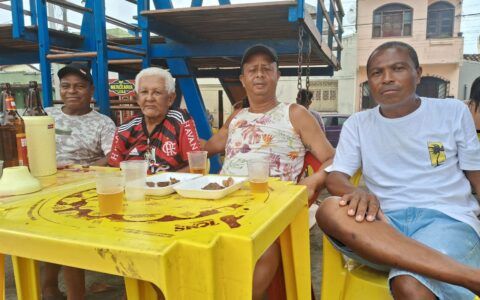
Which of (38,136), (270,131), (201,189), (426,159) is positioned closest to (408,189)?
(426,159)

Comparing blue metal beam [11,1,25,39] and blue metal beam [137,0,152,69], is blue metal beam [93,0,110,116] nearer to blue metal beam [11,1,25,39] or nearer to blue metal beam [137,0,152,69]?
blue metal beam [137,0,152,69]

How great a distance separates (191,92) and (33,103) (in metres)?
2.86

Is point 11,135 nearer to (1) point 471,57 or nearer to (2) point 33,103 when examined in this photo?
(2) point 33,103

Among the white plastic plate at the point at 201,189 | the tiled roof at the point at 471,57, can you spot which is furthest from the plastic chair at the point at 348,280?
the tiled roof at the point at 471,57

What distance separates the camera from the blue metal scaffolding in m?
3.20

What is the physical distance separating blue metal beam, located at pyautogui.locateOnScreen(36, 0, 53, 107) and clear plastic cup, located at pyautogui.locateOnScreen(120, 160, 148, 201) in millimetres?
2619

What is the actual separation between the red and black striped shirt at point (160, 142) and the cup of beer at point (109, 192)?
3.62 feet

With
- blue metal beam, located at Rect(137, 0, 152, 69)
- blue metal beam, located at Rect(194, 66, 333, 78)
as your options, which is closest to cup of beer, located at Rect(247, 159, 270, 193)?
blue metal beam, located at Rect(137, 0, 152, 69)

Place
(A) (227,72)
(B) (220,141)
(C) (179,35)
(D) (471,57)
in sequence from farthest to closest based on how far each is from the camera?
1. (D) (471,57)
2. (A) (227,72)
3. (C) (179,35)
4. (B) (220,141)

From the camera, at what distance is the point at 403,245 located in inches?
53.1

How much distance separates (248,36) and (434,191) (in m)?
2.94

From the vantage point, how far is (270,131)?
235cm

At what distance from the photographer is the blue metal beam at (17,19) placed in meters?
3.48

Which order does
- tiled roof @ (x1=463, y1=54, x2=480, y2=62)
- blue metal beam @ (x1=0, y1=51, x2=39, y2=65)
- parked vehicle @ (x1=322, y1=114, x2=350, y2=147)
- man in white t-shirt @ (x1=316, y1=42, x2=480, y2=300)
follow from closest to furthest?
man in white t-shirt @ (x1=316, y1=42, x2=480, y2=300), blue metal beam @ (x1=0, y1=51, x2=39, y2=65), parked vehicle @ (x1=322, y1=114, x2=350, y2=147), tiled roof @ (x1=463, y1=54, x2=480, y2=62)
